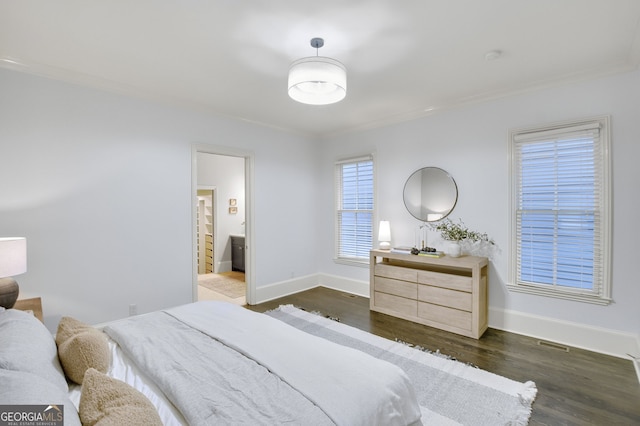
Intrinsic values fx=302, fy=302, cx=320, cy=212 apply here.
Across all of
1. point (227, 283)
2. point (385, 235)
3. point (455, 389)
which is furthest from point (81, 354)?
point (227, 283)

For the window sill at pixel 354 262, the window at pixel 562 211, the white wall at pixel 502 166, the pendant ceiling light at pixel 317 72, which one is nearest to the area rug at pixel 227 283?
the window sill at pixel 354 262

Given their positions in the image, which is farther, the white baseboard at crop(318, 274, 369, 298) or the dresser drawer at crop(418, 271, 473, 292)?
the white baseboard at crop(318, 274, 369, 298)

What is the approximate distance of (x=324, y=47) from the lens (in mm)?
2436

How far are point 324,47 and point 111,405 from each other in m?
2.55

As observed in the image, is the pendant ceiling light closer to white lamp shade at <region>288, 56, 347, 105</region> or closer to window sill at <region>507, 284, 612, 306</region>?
white lamp shade at <region>288, 56, 347, 105</region>

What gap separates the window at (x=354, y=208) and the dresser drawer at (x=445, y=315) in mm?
1325

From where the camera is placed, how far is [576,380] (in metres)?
2.40

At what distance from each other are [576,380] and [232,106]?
4367 mm

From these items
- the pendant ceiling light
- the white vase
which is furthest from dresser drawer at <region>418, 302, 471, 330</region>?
the pendant ceiling light

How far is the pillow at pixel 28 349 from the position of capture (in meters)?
1.14

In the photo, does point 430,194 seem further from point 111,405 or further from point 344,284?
point 111,405

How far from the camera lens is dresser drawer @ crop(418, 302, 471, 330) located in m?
3.25

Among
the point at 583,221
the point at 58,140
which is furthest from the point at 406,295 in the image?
the point at 58,140

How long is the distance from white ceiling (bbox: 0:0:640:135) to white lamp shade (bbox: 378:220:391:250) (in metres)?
1.75
